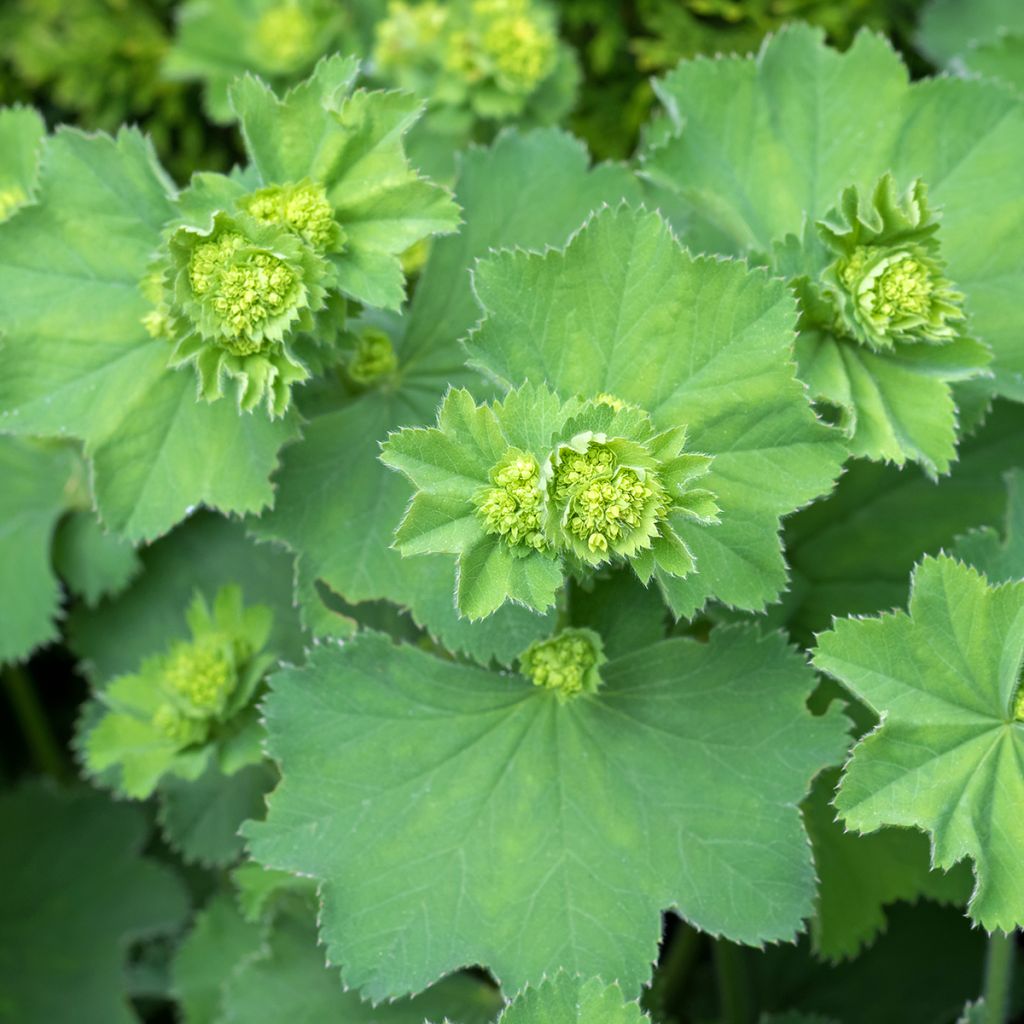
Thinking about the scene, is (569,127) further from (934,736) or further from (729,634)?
(934,736)

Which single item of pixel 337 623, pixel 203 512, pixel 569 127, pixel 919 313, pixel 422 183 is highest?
pixel 422 183

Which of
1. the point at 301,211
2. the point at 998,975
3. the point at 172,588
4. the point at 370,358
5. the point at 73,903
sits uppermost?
the point at 301,211

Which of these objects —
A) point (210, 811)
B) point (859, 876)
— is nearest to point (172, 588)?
point (210, 811)

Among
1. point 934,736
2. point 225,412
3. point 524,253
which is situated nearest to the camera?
point 934,736

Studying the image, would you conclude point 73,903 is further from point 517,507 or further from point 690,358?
point 690,358

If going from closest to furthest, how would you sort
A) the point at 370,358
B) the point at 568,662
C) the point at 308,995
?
the point at 568,662, the point at 370,358, the point at 308,995

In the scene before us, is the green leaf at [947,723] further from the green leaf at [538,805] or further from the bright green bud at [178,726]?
the bright green bud at [178,726]

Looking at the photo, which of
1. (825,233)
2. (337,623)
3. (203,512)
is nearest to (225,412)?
(337,623)
